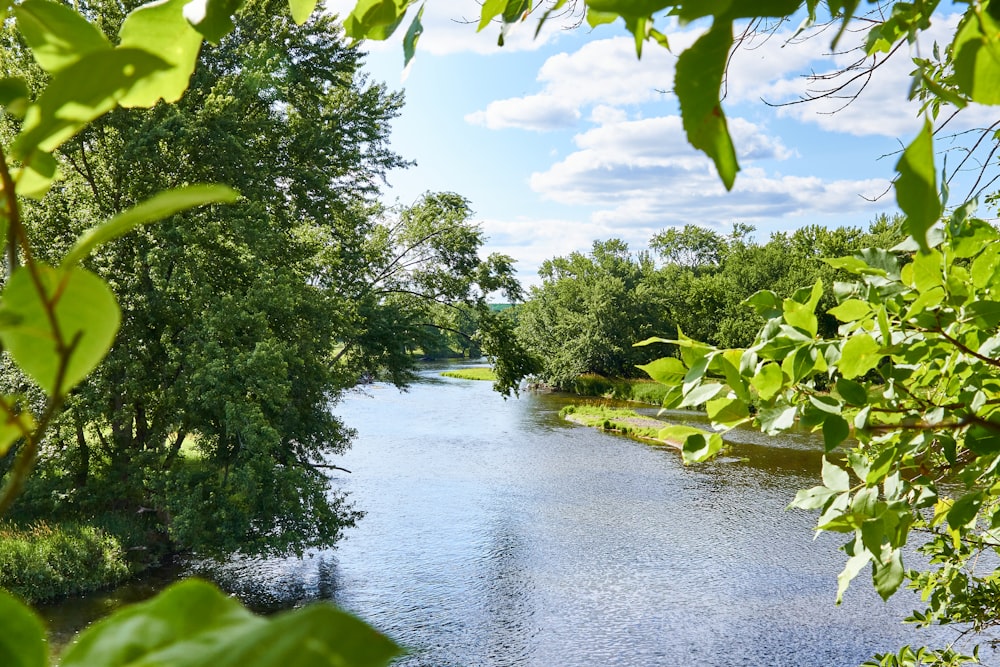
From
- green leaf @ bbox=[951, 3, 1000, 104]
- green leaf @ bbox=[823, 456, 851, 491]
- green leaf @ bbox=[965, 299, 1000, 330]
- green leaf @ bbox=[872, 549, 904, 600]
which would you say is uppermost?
green leaf @ bbox=[951, 3, 1000, 104]

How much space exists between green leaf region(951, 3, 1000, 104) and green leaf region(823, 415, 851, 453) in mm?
578

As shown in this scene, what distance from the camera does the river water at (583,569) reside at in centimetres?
940

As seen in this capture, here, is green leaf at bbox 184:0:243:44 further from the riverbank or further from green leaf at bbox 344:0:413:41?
the riverbank

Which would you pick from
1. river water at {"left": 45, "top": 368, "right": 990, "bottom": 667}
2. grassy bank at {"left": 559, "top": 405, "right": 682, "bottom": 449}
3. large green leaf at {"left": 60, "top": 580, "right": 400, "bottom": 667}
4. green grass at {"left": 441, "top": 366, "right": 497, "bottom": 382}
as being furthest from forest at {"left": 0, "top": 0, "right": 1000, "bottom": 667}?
grassy bank at {"left": 559, "top": 405, "right": 682, "bottom": 449}

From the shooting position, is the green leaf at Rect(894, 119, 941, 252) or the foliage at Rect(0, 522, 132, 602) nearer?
the green leaf at Rect(894, 119, 941, 252)

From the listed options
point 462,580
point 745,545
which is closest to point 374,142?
point 462,580

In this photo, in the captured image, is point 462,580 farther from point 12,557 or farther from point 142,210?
A: point 142,210

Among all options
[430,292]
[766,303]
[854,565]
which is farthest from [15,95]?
[430,292]

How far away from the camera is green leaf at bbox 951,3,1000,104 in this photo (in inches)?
12.7

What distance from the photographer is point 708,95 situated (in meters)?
0.30

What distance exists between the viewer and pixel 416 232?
56.8ft

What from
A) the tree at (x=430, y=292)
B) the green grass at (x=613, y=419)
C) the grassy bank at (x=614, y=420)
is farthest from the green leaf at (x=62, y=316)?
the green grass at (x=613, y=419)

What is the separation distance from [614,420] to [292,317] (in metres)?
12.9

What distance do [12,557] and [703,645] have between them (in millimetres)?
8587
